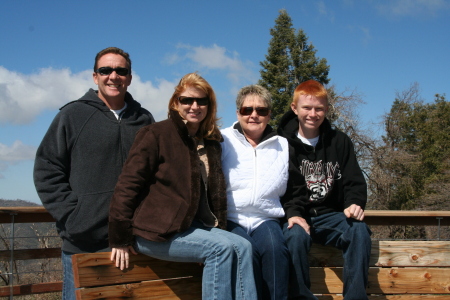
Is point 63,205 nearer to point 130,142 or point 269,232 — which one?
point 130,142

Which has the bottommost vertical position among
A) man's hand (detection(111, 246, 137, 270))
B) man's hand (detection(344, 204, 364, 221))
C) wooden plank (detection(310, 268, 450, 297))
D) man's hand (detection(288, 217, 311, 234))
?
wooden plank (detection(310, 268, 450, 297))

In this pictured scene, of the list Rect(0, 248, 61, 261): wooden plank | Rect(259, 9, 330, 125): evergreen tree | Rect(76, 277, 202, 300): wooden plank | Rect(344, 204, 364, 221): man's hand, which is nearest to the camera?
Rect(76, 277, 202, 300): wooden plank

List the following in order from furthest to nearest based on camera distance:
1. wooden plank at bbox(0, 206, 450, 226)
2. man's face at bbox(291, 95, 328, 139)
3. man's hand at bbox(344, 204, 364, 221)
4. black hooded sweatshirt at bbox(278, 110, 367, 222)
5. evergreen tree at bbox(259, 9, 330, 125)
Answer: evergreen tree at bbox(259, 9, 330, 125)
wooden plank at bbox(0, 206, 450, 226)
man's face at bbox(291, 95, 328, 139)
black hooded sweatshirt at bbox(278, 110, 367, 222)
man's hand at bbox(344, 204, 364, 221)

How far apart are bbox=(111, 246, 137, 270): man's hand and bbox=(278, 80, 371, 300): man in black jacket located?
3.22 ft

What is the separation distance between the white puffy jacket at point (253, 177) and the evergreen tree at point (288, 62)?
25.3 meters

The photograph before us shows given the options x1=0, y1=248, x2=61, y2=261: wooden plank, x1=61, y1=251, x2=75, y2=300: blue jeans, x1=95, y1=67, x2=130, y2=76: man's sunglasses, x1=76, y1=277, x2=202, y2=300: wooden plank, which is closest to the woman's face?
x1=95, y1=67, x2=130, y2=76: man's sunglasses

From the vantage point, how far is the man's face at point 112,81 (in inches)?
108

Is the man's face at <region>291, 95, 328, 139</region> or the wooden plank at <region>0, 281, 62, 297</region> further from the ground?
the man's face at <region>291, 95, 328, 139</region>

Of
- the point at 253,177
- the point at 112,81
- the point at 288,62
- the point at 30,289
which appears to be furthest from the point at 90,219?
the point at 288,62

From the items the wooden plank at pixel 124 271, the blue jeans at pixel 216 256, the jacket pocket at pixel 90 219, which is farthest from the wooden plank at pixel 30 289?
the blue jeans at pixel 216 256

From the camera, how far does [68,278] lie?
2.69 metres

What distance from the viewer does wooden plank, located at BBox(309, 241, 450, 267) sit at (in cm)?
310

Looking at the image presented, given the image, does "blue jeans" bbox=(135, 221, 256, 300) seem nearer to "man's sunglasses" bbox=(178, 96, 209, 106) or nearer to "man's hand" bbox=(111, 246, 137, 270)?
"man's hand" bbox=(111, 246, 137, 270)

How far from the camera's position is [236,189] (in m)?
2.77
